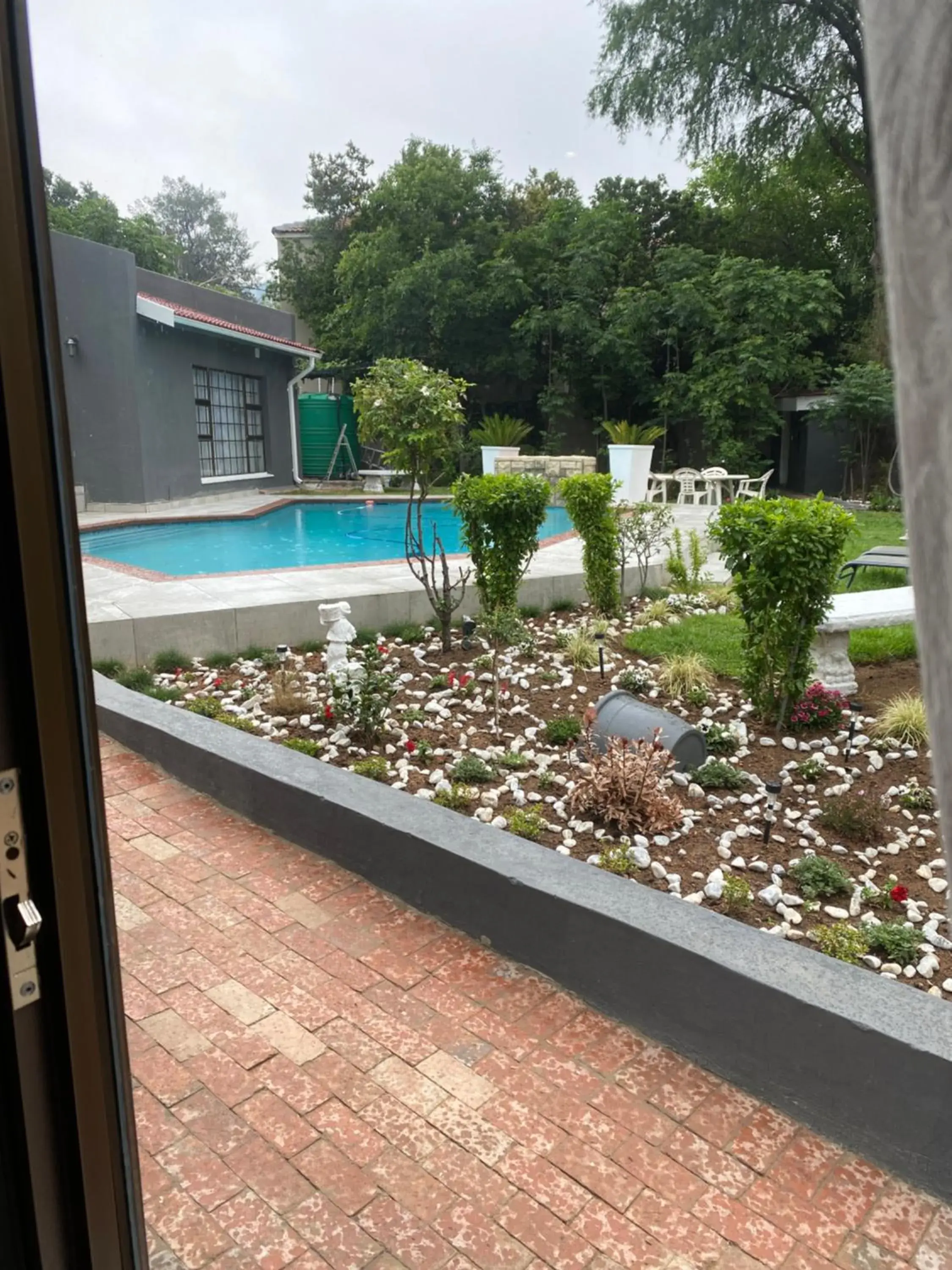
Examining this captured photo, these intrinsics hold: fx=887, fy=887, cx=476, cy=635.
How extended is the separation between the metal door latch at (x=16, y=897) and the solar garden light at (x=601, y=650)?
3.61m

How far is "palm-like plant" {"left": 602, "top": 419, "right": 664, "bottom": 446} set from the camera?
45.5 feet

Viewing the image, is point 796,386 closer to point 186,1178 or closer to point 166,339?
point 166,339

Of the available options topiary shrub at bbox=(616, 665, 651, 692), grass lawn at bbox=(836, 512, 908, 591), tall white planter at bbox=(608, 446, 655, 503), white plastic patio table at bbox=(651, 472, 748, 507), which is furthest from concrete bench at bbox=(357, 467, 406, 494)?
topiary shrub at bbox=(616, 665, 651, 692)

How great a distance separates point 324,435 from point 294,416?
1.47 m

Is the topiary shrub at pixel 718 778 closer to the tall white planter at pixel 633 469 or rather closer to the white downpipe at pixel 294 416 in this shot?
the tall white planter at pixel 633 469

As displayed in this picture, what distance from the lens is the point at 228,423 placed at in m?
13.1

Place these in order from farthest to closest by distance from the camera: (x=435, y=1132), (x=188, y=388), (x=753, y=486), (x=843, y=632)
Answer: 1. (x=753, y=486)
2. (x=188, y=388)
3. (x=843, y=632)
4. (x=435, y=1132)

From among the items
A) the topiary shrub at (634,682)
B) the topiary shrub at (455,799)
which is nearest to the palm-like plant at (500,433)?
the topiary shrub at (634,682)

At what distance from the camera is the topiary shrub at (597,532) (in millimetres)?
5469

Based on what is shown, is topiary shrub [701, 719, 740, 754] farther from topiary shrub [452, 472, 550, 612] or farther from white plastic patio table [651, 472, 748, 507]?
white plastic patio table [651, 472, 748, 507]

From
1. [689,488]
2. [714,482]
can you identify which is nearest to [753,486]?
[714,482]

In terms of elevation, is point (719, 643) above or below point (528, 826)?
above

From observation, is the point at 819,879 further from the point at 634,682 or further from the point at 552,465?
the point at 552,465

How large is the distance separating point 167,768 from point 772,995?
2328 millimetres
